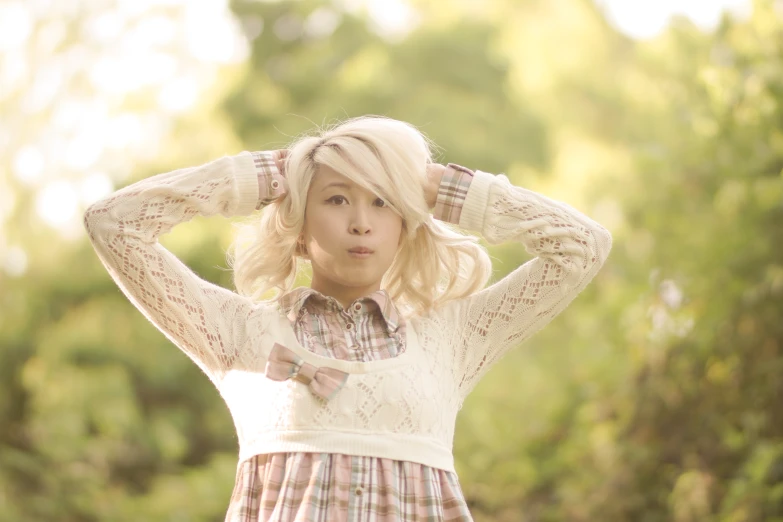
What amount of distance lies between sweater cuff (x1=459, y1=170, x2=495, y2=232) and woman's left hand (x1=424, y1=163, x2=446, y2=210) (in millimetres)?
70

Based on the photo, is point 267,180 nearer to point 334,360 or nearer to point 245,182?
point 245,182

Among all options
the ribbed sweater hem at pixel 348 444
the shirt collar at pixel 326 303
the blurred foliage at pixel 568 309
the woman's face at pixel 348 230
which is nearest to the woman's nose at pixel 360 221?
the woman's face at pixel 348 230

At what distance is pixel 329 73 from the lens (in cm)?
1374

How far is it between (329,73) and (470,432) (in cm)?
704

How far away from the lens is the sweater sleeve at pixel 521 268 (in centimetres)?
255

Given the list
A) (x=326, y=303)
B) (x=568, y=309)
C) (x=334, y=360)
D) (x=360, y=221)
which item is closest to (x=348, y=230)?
(x=360, y=221)

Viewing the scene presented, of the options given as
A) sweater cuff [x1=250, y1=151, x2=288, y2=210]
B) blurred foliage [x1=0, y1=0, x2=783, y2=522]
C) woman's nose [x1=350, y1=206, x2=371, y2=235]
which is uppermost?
sweater cuff [x1=250, y1=151, x2=288, y2=210]

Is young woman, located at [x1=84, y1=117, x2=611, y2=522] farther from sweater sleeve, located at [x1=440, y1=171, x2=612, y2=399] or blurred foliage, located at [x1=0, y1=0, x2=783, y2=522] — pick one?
blurred foliage, located at [x1=0, y1=0, x2=783, y2=522]

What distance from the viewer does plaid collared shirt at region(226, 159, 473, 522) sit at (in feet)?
7.50

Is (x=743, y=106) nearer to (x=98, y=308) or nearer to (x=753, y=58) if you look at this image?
(x=753, y=58)

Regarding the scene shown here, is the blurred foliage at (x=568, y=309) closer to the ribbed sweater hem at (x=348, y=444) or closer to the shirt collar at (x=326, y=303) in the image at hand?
the shirt collar at (x=326, y=303)

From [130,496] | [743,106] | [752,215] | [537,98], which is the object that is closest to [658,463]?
[752,215]

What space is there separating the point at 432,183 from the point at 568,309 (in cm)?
655

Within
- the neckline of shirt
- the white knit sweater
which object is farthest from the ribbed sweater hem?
the neckline of shirt
